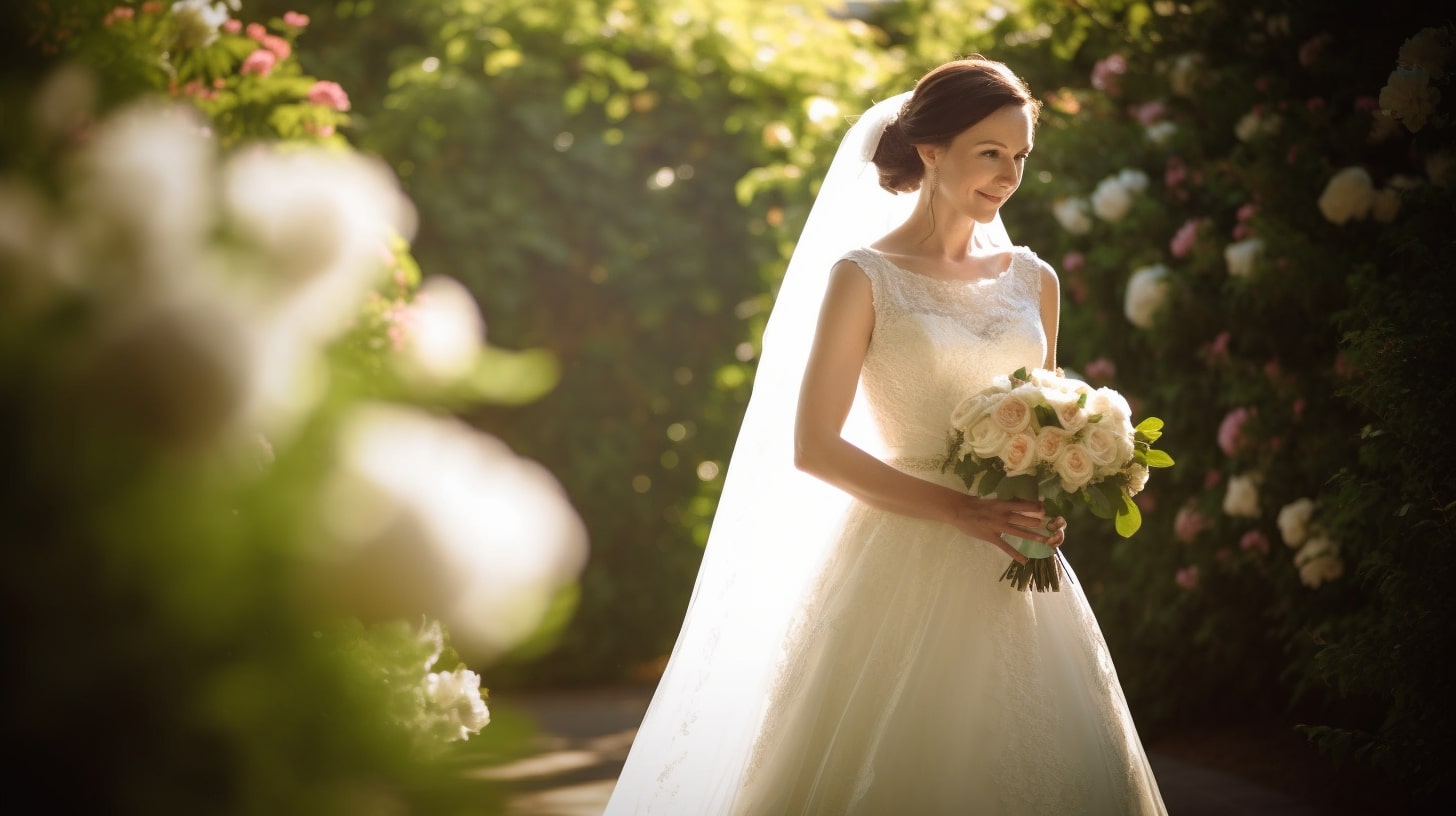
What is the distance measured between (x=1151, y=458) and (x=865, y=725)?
0.85 meters

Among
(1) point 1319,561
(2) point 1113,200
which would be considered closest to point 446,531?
(1) point 1319,561

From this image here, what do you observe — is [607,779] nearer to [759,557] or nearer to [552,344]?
[759,557]

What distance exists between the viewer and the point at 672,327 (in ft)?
24.7

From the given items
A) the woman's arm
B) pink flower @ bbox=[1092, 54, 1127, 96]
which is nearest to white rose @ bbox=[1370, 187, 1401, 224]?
pink flower @ bbox=[1092, 54, 1127, 96]

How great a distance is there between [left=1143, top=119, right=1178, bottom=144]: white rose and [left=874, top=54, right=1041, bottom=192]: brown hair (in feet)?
8.49

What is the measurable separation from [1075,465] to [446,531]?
7.07ft

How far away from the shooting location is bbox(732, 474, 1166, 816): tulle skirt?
265cm

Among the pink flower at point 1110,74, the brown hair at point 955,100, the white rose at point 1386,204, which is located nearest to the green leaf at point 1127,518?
the brown hair at point 955,100

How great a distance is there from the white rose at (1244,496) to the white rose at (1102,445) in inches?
97.1

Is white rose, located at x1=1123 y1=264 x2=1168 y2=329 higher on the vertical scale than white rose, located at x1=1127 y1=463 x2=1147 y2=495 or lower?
higher

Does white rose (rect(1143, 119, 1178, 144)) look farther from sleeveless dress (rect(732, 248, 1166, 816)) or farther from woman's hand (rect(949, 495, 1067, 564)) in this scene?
woman's hand (rect(949, 495, 1067, 564))

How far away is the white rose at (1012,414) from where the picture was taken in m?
2.65

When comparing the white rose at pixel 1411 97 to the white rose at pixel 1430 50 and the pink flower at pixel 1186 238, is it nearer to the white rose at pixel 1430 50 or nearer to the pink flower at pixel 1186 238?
the white rose at pixel 1430 50

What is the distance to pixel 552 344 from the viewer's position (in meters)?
7.35
